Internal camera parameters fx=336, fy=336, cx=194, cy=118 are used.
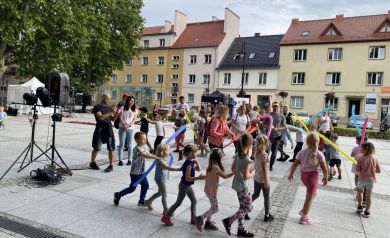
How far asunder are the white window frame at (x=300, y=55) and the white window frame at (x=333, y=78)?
3441 mm

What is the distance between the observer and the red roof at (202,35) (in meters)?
48.4

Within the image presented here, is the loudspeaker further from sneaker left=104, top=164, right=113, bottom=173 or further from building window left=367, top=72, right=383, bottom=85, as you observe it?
building window left=367, top=72, right=383, bottom=85

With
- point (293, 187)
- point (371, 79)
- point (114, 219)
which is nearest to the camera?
point (114, 219)

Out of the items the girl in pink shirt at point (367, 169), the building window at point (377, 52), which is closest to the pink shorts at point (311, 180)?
the girl in pink shirt at point (367, 169)

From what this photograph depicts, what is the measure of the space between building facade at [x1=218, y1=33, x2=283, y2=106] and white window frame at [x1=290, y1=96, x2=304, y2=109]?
232cm

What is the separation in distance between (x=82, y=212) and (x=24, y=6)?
22.4 metres

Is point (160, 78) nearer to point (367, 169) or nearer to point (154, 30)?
point (154, 30)

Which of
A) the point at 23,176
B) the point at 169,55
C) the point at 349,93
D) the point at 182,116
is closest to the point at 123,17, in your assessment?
the point at 169,55

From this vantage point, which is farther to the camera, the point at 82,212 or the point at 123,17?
the point at 123,17

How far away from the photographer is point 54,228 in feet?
14.9

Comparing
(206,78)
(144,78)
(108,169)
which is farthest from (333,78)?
(108,169)

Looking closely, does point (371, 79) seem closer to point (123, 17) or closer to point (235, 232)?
point (123, 17)

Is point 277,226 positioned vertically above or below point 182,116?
below

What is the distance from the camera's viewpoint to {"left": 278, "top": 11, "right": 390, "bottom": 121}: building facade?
36531mm
